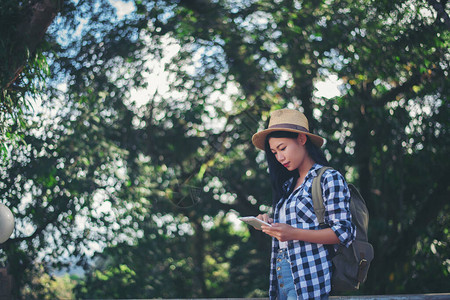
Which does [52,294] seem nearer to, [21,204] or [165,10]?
[21,204]

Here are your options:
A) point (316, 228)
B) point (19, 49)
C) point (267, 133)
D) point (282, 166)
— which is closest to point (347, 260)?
point (316, 228)

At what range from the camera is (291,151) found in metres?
2.60

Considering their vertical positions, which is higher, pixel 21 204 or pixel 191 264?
pixel 21 204

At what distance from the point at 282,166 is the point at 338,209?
56 centimetres

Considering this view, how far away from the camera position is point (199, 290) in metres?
11.6

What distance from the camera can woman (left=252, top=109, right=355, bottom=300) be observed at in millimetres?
2260

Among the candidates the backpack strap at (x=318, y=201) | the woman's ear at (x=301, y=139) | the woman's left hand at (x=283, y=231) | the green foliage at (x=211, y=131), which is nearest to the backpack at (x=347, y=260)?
the backpack strap at (x=318, y=201)

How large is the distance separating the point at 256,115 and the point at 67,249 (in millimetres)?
3415

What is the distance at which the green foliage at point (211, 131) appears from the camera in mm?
6777

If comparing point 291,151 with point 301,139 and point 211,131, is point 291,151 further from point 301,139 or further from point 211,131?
point 211,131

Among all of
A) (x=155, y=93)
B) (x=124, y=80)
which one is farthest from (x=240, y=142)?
(x=124, y=80)

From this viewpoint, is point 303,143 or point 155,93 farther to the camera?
point 155,93

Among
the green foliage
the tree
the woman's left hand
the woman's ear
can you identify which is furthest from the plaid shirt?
the green foliage

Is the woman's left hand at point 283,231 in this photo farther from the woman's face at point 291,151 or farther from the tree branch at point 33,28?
the tree branch at point 33,28
